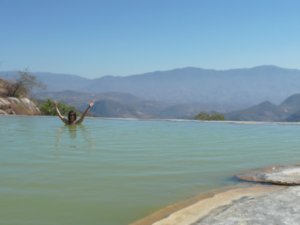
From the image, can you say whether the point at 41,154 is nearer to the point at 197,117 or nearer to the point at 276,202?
the point at 276,202

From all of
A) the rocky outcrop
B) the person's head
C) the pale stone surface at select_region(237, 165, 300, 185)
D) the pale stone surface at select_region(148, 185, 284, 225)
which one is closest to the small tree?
the rocky outcrop

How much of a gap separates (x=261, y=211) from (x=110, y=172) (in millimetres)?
3022

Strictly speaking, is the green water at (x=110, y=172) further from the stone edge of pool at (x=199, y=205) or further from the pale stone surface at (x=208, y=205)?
the pale stone surface at (x=208, y=205)

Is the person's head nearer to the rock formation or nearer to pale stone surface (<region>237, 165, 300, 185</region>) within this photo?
the rock formation

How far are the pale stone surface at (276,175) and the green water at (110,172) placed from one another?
A: 1.04 ft

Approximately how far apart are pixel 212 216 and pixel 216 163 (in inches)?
150

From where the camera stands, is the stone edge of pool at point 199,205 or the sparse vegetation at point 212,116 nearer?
the stone edge of pool at point 199,205

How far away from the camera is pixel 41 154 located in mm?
8555

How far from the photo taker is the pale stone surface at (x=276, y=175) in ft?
19.7

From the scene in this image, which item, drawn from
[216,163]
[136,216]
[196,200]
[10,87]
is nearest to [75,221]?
[136,216]

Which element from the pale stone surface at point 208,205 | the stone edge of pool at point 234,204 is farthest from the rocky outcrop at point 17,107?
the pale stone surface at point 208,205

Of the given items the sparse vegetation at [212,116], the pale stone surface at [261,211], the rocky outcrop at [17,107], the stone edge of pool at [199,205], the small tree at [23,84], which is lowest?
the stone edge of pool at [199,205]

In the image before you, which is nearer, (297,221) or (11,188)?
(297,221)

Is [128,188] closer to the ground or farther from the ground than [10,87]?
closer to the ground
